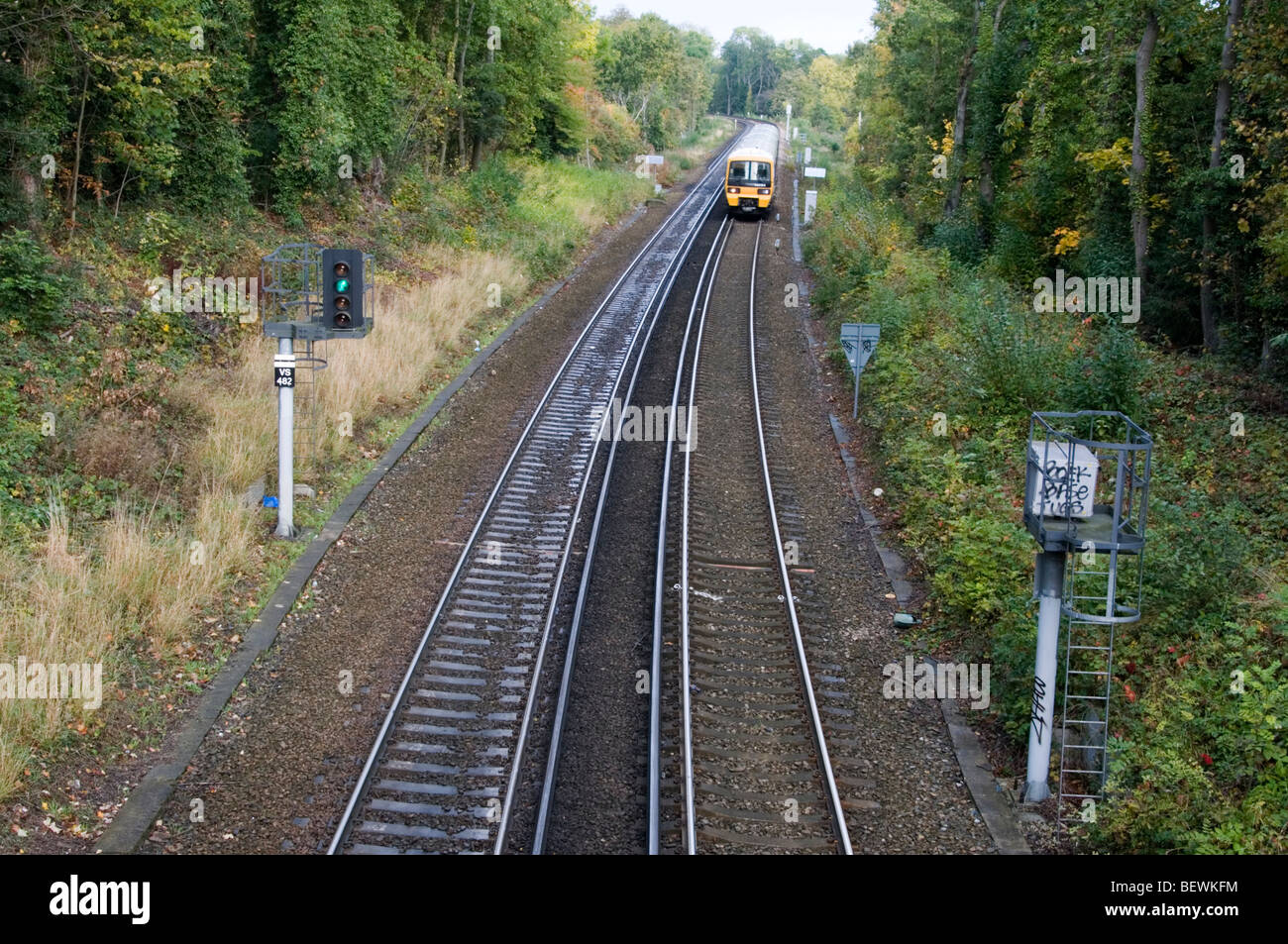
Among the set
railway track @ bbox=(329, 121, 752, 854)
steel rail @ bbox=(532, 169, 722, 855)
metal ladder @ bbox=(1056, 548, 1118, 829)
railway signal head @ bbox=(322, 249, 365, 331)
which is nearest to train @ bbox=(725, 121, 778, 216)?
steel rail @ bbox=(532, 169, 722, 855)

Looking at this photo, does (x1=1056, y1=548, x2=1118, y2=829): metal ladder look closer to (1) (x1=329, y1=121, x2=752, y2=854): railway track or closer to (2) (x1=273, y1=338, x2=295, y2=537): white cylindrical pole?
(1) (x1=329, y1=121, x2=752, y2=854): railway track

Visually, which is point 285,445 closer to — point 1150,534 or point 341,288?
point 341,288

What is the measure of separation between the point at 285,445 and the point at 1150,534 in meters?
9.38

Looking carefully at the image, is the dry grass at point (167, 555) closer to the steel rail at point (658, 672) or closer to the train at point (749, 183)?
the steel rail at point (658, 672)

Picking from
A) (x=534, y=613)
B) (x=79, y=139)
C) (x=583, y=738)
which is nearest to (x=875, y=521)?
(x=534, y=613)

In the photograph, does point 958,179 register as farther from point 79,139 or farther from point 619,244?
point 79,139

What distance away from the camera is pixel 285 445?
12625 mm

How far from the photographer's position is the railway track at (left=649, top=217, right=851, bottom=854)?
823 cm

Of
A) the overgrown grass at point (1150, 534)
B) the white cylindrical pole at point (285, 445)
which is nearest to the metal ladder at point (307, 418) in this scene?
the white cylindrical pole at point (285, 445)

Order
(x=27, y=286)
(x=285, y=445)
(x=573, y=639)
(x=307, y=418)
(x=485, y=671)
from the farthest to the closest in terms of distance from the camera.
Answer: (x=307, y=418)
(x=27, y=286)
(x=285, y=445)
(x=573, y=639)
(x=485, y=671)

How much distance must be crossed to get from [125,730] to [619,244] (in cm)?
2807

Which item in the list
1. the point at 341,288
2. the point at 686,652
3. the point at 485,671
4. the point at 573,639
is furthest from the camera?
the point at 341,288

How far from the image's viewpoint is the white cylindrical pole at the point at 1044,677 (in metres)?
8.27

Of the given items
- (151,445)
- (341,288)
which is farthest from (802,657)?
(151,445)
